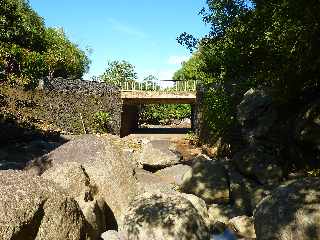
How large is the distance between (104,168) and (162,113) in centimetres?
4852

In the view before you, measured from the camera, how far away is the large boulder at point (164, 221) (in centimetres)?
884

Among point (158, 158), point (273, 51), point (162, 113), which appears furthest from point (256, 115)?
point (162, 113)

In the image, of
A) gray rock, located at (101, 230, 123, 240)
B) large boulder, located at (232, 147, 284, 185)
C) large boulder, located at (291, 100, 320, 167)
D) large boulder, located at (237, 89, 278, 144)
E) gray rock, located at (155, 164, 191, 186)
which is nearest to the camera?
gray rock, located at (101, 230, 123, 240)

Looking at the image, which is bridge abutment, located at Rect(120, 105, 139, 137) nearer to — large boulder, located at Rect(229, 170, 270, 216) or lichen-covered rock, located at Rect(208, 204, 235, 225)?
large boulder, located at Rect(229, 170, 270, 216)

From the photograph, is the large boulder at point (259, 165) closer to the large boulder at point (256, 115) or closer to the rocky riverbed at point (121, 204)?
the rocky riverbed at point (121, 204)

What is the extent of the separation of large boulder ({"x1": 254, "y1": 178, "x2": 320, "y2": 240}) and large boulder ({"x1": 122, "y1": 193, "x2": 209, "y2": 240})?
132 centimetres

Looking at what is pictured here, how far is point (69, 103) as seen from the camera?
33156 millimetres

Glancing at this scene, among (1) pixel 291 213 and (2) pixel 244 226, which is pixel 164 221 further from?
(2) pixel 244 226

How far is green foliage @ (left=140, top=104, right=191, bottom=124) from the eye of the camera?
190 feet

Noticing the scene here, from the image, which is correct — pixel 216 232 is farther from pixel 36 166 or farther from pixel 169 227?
pixel 36 166

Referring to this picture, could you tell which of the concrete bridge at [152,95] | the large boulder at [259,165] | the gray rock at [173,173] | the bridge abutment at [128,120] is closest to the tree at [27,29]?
the concrete bridge at [152,95]

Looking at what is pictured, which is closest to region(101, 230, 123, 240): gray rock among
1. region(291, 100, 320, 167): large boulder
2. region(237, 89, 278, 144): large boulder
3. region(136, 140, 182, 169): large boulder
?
region(291, 100, 320, 167): large boulder

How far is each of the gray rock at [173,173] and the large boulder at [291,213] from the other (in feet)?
31.1

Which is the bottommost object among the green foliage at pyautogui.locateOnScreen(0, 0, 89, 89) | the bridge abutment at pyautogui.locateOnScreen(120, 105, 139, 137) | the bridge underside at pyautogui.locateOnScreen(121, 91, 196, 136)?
the bridge abutment at pyautogui.locateOnScreen(120, 105, 139, 137)
